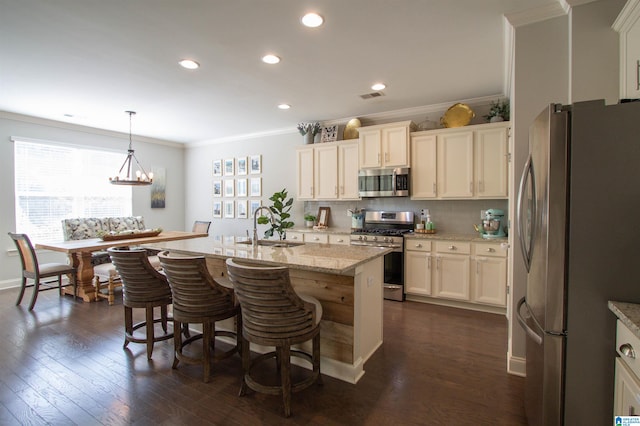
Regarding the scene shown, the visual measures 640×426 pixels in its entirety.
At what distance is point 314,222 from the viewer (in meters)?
5.45

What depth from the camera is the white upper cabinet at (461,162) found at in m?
3.73

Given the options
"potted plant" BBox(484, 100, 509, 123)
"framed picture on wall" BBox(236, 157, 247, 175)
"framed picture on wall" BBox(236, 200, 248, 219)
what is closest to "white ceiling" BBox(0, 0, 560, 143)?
"potted plant" BBox(484, 100, 509, 123)

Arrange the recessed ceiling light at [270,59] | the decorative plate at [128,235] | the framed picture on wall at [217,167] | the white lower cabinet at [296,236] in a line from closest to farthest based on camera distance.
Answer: the recessed ceiling light at [270,59]
the decorative plate at [128,235]
the white lower cabinet at [296,236]
the framed picture on wall at [217,167]

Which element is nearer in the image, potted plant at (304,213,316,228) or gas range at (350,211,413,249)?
→ gas range at (350,211,413,249)

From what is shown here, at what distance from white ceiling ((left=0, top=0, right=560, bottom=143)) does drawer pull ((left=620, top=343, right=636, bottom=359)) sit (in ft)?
7.20

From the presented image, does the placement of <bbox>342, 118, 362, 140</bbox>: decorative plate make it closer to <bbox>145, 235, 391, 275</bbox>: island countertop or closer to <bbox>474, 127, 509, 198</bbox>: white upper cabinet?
<bbox>474, 127, 509, 198</bbox>: white upper cabinet

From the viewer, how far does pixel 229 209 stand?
6.73m

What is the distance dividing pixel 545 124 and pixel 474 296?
2817 millimetres

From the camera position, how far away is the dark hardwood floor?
1904 millimetres

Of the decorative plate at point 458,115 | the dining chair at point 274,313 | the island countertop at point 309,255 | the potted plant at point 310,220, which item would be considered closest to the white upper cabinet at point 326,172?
the potted plant at point 310,220

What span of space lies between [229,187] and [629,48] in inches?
244

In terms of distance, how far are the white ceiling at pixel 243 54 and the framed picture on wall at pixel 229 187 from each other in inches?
84.4

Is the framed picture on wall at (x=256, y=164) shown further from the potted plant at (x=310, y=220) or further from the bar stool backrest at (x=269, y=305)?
the bar stool backrest at (x=269, y=305)

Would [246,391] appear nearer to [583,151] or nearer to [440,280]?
[583,151]
